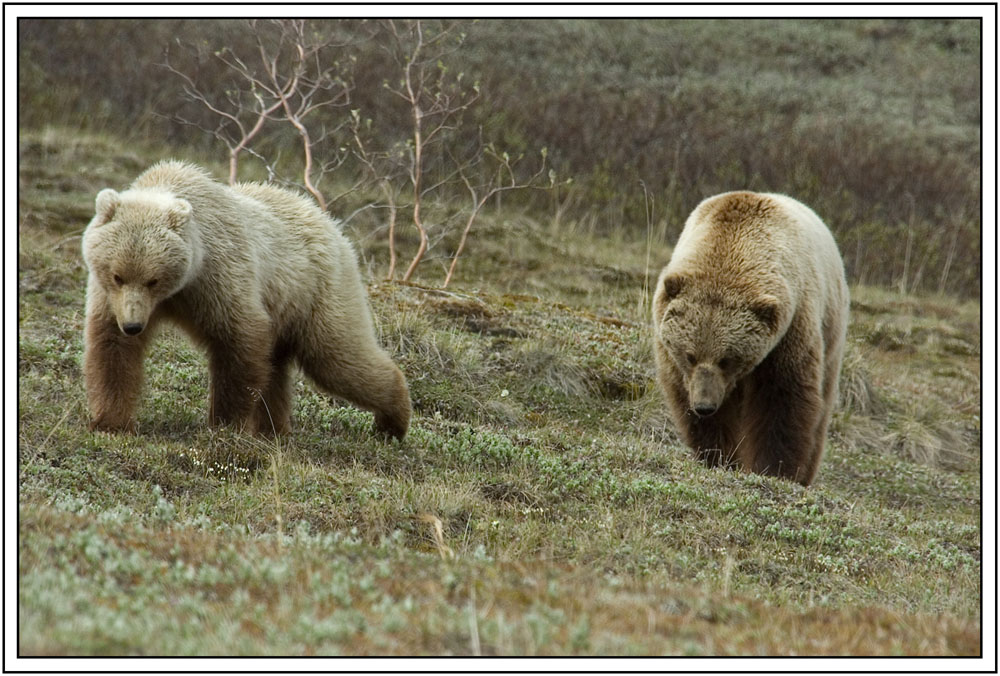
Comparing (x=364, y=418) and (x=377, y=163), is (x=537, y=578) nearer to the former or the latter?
(x=364, y=418)

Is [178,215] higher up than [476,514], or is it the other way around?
[178,215]

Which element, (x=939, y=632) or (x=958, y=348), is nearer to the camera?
(x=939, y=632)

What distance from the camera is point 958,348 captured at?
1619 cm

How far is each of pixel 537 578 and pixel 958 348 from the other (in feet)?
45.9

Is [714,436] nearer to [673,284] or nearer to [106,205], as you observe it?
[673,284]

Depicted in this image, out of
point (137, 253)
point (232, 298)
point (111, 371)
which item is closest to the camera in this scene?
point (137, 253)

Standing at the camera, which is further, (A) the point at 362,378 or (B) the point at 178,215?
(A) the point at 362,378

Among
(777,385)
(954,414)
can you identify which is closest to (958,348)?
(954,414)

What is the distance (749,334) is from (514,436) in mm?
1956

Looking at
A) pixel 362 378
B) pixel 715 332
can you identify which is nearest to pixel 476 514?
pixel 362 378

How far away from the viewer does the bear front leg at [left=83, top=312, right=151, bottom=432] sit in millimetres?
6027

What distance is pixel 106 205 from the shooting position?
19.1 ft

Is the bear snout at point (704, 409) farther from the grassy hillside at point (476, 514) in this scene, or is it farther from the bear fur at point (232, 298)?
the bear fur at point (232, 298)

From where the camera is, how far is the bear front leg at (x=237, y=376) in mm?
6289
